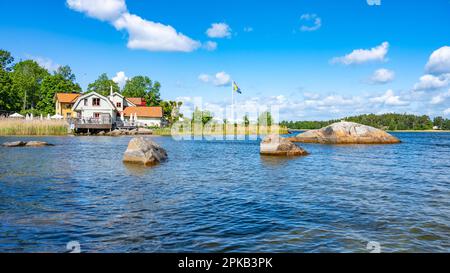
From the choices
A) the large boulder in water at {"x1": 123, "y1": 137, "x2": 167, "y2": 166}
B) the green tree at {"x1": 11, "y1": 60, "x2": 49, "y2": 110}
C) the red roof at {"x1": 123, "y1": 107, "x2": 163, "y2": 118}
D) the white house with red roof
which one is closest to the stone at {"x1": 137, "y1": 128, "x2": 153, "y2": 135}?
the white house with red roof

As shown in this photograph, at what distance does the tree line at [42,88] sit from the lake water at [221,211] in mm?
72125

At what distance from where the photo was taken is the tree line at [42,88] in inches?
3063

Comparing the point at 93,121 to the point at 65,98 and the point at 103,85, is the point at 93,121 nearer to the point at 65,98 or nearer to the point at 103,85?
the point at 65,98

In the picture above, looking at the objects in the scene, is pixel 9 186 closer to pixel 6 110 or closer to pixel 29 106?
pixel 6 110

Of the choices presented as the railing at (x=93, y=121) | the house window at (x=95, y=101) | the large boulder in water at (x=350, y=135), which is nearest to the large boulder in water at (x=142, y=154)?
the large boulder in water at (x=350, y=135)

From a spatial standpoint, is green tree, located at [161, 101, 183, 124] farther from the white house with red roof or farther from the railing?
the railing

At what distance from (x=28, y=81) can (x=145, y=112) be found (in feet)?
126

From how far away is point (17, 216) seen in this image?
30.3ft

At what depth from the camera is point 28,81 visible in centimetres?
9531

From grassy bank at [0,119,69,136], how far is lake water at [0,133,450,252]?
39.6 meters
